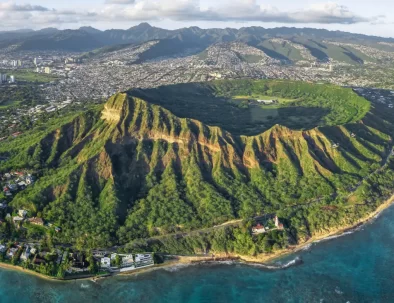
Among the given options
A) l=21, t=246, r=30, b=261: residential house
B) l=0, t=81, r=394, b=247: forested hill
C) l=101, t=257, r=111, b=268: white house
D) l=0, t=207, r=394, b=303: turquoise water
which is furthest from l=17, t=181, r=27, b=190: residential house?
l=101, t=257, r=111, b=268: white house

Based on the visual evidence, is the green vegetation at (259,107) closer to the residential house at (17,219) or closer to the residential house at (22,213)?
the residential house at (22,213)

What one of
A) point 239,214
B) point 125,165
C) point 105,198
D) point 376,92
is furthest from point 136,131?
point 376,92

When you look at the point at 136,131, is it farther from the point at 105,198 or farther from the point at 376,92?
the point at 376,92

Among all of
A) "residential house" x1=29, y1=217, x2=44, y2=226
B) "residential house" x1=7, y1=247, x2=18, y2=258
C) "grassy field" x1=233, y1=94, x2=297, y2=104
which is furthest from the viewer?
"grassy field" x1=233, y1=94, x2=297, y2=104

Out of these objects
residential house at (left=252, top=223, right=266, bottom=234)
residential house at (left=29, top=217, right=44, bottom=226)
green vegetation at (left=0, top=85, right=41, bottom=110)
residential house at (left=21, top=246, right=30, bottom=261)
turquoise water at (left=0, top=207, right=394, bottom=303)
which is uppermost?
green vegetation at (left=0, top=85, right=41, bottom=110)

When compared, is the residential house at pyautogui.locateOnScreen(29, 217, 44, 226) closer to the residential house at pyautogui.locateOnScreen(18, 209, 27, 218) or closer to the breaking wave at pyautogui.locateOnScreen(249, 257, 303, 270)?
the residential house at pyautogui.locateOnScreen(18, 209, 27, 218)

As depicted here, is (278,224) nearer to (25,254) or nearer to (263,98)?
(25,254)
